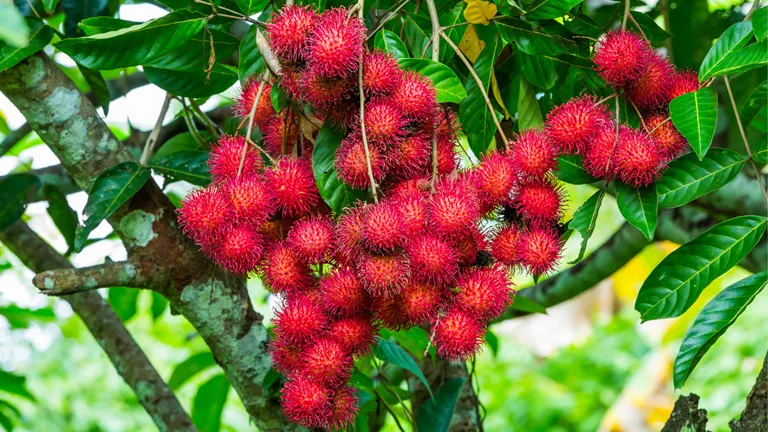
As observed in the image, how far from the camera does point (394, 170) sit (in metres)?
0.90

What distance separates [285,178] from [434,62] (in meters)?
0.20

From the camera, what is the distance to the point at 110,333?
1788 millimetres

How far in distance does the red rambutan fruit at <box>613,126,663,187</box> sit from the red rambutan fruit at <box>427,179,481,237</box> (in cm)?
17

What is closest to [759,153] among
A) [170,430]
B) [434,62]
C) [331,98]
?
[434,62]

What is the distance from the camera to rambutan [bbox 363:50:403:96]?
86 cm

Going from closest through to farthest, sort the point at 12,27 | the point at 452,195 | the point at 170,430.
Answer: the point at 12,27 < the point at 452,195 < the point at 170,430

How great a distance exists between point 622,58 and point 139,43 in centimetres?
56

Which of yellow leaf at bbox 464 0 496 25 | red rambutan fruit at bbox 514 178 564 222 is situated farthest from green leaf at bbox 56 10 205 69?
red rambutan fruit at bbox 514 178 564 222

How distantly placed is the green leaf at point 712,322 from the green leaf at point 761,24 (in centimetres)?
30

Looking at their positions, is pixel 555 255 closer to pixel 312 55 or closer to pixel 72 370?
pixel 312 55

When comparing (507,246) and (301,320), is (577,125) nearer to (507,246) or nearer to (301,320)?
(507,246)

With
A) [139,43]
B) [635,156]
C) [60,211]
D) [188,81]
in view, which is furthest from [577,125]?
[60,211]

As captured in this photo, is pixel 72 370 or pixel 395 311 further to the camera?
pixel 72 370

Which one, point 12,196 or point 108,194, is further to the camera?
point 12,196
